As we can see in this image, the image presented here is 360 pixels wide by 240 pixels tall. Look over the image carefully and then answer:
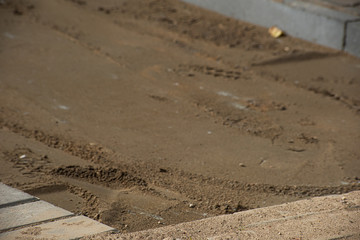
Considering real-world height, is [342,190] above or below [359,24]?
below

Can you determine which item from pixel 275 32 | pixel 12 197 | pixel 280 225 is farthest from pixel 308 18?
pixel 12 197

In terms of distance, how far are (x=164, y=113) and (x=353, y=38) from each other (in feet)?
7.90

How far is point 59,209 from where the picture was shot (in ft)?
8.82

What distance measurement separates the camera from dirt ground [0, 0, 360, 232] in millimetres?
3148

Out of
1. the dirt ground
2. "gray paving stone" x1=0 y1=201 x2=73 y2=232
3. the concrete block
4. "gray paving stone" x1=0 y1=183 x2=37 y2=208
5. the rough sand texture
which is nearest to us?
the rough sand texture

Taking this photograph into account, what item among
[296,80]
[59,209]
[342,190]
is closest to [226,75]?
[296,80]

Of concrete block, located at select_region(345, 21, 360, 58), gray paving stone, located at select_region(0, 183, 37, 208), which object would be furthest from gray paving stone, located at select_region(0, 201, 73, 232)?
concrete block, located at select_region(345, 21, 360, 58)

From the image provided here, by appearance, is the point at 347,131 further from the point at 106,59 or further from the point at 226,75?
the point at 106,59

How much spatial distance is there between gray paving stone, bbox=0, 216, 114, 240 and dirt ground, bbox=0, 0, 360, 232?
0.77 ft

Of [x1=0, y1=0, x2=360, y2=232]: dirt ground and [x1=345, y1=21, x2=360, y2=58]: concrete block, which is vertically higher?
[x1=345, y1=21, x2=360, y2=58]: concrete block

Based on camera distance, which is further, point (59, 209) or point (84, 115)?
point (84, 115)

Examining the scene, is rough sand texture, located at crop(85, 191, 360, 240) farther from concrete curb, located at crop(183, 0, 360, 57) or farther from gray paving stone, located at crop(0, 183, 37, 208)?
concrete curb, located at crop(183, 0, 360, 57)

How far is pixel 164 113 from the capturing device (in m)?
4.16

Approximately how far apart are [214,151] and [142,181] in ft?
2.14
